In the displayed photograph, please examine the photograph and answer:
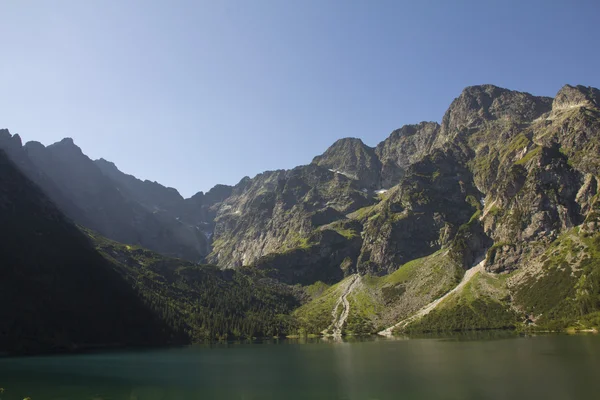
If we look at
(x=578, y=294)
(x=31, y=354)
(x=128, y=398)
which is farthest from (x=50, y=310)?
(x=578, y=294)

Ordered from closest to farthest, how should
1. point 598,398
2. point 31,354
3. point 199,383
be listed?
point 598,398 < point 199,383 < point 31,354

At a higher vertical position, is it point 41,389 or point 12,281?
point 12,281

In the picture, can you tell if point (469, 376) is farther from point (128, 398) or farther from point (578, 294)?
point (578, 294)

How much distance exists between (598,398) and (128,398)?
6370cm

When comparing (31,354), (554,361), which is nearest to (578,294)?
(554,361)

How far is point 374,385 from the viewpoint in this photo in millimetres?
65375

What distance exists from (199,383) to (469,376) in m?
48.6

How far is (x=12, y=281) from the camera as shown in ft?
585

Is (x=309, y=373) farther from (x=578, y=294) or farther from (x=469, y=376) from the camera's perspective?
(x=578, y=294)

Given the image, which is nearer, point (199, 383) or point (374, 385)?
point (374, 385)

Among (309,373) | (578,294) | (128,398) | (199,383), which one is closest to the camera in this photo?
(128,398)

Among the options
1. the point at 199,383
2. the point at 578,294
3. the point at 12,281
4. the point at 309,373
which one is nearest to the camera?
the point at 199,383

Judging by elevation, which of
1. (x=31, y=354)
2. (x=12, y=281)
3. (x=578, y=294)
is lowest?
(x=31, y=354)

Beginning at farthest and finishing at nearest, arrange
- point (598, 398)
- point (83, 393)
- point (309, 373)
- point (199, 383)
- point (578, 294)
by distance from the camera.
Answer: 1. point (578, 294)
2. point (309, 373)
3. point (199, 383)
4. point (83, 393)
5. point (598, 398)
